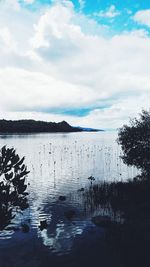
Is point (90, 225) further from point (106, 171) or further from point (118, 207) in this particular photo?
point (106, 171)

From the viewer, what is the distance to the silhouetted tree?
164 ft

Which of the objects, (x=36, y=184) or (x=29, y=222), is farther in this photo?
(x=36, y=184)

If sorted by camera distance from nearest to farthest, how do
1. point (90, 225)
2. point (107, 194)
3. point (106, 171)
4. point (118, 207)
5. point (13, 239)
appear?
point (13, 239) → point (90, 225) → point (118, 207) → point (107, 194) → point (106, 171)

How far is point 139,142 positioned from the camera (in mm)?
50750

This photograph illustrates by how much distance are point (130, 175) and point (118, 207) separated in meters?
27.0

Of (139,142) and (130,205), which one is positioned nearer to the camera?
(130,205)

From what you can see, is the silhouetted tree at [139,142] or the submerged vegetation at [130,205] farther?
the silhouetted tree at [139,142]

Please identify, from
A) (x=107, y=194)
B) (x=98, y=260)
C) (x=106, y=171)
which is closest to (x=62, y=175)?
(x=106, y=171)

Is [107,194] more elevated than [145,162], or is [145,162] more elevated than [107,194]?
[145,162]

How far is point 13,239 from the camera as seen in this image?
29500 mm

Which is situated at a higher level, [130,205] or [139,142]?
[139,142]

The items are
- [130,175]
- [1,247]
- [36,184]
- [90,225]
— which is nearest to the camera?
[1,247]

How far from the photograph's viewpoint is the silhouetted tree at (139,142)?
4997cm

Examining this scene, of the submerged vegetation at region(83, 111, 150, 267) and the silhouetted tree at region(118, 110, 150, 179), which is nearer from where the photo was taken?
the submerged vegetation at region(83, 111, 150, 267)
